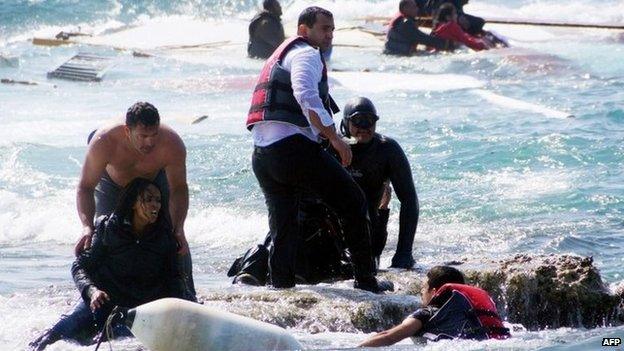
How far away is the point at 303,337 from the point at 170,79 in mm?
15206

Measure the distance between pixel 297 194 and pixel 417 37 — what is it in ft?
49.3

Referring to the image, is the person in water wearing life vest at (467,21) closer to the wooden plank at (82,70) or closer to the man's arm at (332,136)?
the wooden plank at (82,70)

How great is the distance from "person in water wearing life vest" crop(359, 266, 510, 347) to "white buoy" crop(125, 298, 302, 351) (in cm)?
73

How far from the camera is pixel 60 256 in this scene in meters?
11.7

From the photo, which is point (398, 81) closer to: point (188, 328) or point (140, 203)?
point (140, 203)

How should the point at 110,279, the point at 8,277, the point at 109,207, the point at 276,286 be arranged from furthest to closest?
the point at 8,277 → the point at 276,286 → the point at 109,207 → the point at 110,279

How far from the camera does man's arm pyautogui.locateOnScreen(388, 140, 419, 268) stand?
9.12 metres

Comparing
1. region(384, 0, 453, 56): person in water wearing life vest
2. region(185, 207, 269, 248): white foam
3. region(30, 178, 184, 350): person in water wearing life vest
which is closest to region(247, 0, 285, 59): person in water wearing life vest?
region(384, 0, 453, 56): person in water wearing life vest

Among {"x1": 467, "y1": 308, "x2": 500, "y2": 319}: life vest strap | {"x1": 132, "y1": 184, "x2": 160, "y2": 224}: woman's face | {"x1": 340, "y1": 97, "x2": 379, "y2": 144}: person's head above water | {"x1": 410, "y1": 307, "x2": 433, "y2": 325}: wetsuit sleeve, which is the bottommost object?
{"x1": 410, "y1": 307, "x2": 433, "y2": 325}: wetsuit sleeve

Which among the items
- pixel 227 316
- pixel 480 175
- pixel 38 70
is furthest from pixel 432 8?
pixel 227 316

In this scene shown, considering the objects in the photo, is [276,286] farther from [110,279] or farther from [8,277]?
[8,277]

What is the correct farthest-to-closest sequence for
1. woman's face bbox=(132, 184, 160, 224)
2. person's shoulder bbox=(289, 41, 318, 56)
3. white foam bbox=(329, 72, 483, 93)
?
white foam bbox=(329, 72, 483, 93) → person's shoulder bbox=(289, 41, 318, 56) → woman's face bbox=(132, 184, 160, 224)

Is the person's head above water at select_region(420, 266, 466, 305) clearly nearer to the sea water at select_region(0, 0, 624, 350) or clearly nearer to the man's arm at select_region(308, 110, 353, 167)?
the sea water at select_region(0, 0, 624, 350)

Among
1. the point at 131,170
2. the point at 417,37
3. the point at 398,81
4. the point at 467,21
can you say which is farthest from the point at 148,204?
the point at 467,21
